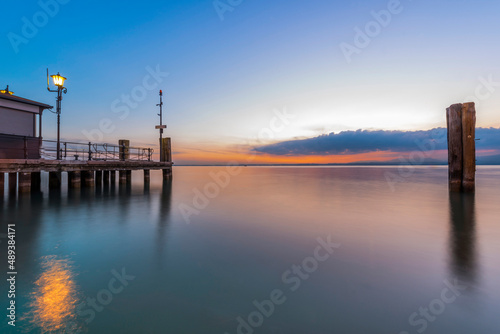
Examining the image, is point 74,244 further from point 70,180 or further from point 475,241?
point 70,180

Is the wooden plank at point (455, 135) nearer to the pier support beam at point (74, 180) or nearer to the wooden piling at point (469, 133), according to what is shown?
the wooden piling at point (469, 133)

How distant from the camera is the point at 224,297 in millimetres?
3863

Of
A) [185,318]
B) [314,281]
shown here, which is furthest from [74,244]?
[314,281]

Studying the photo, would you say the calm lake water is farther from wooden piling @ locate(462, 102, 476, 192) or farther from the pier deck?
wooden piling @ locate(462, 102, 476, 192)

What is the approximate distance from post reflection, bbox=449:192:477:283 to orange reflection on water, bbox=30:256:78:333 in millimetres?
6550

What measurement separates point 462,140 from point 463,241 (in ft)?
31.3

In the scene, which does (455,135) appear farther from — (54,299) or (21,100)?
(21,100)

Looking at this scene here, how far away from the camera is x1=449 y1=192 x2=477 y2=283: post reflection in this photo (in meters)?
4.93

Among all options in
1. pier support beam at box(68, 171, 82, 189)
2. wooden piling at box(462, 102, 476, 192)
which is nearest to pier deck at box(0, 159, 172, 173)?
pier support beam at box(68, 171, 82, 189)

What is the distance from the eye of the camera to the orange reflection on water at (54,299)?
3152 millimetres

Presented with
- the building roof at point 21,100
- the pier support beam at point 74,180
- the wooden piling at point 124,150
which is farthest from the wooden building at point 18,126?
the wooden piling at point 124,150

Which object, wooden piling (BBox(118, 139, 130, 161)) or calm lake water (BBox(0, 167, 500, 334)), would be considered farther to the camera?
wooden piling (BBox(118, 139, 130, 161))

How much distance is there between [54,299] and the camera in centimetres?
370

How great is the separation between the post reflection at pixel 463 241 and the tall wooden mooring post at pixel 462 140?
6.84 feet
